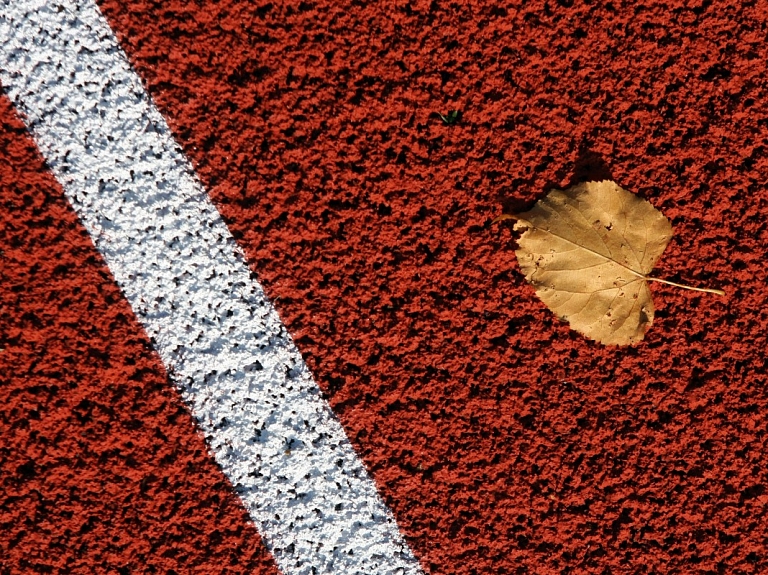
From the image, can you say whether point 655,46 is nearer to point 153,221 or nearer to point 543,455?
point 543,455

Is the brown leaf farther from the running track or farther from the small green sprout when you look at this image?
the small green sprout

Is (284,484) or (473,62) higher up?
(473,62)

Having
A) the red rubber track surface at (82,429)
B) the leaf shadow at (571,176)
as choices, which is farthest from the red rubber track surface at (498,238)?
the red rubber track surface at (82,429)

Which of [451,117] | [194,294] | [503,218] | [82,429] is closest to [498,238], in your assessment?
[503,218]

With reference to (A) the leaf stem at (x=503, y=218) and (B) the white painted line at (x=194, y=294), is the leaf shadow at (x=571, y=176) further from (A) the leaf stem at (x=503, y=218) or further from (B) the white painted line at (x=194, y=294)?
(B) the white painted line at (x=194, y=294)

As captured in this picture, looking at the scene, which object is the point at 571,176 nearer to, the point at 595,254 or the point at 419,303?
the point at 595,254

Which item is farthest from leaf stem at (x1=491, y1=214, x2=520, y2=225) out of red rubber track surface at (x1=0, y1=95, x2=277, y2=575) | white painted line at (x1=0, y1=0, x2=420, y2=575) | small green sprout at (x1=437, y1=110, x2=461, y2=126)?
red rubber track surface at (x1=0, y1=95, x2=277, y2=575)

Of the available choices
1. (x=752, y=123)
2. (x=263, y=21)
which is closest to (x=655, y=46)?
(x=752, y=123)
